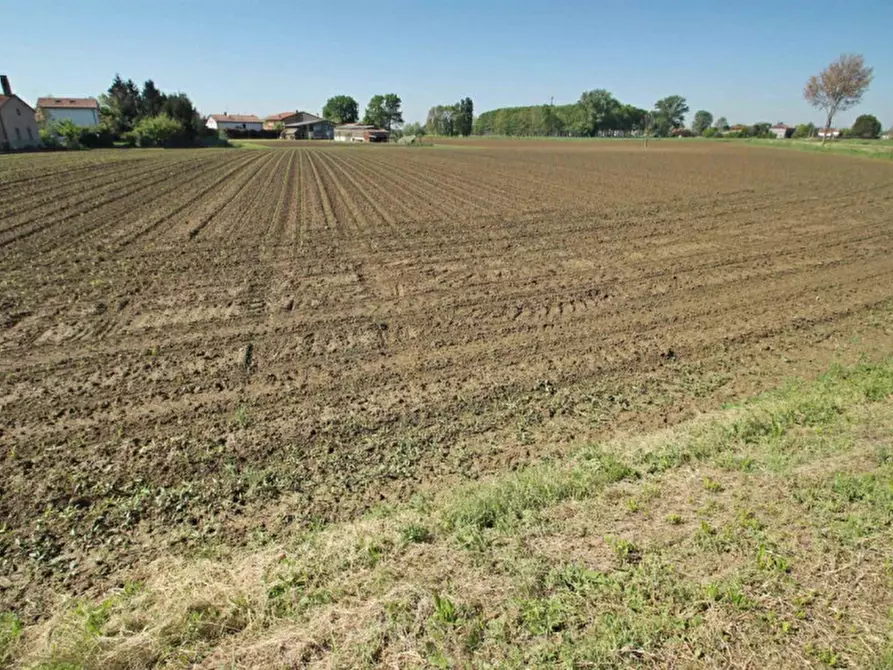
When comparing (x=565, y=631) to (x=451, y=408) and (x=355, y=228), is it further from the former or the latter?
(x=355, y=228)

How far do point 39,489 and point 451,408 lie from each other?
418 cm

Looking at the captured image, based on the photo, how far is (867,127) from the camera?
11025 cm

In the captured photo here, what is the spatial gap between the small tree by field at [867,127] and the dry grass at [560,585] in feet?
474

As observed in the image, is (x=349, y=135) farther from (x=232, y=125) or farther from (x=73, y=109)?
(x=73, y=109)

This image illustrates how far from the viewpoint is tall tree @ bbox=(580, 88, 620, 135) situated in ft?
481

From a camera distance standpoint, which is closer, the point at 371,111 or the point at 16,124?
the point at 16,124

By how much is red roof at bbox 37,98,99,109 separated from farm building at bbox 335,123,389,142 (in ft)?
146

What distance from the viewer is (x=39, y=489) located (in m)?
4.75

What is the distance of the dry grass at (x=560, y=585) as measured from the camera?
278cm

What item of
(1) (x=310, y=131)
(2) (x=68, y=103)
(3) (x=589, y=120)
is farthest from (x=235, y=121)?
(3) (x=589, y=120)

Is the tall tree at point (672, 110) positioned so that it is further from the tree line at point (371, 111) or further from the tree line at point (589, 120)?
the tree line at point (371, 111)

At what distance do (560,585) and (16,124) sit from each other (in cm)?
7557

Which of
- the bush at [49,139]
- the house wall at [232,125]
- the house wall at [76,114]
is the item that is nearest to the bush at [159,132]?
the bush at [49,139]

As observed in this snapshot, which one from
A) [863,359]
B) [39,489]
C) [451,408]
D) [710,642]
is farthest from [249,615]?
[863,359]
